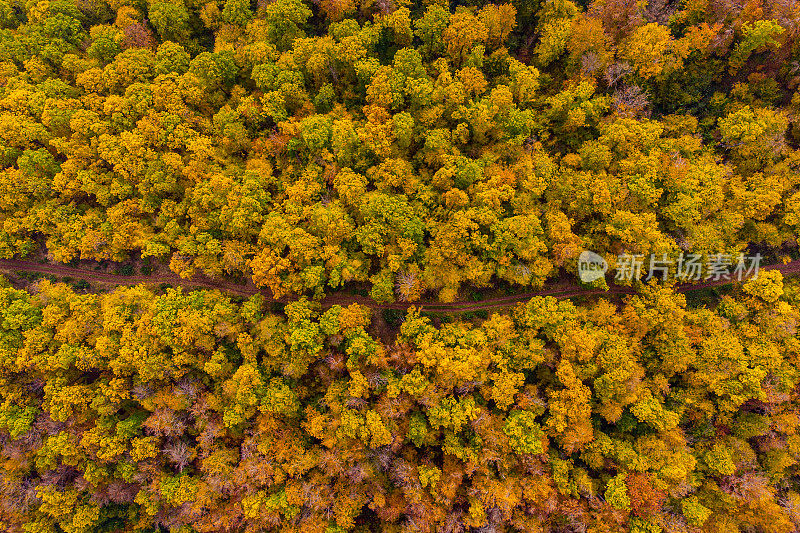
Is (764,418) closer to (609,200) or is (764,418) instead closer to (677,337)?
(677,337)

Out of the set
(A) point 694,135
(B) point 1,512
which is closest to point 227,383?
(B) point 1,512
